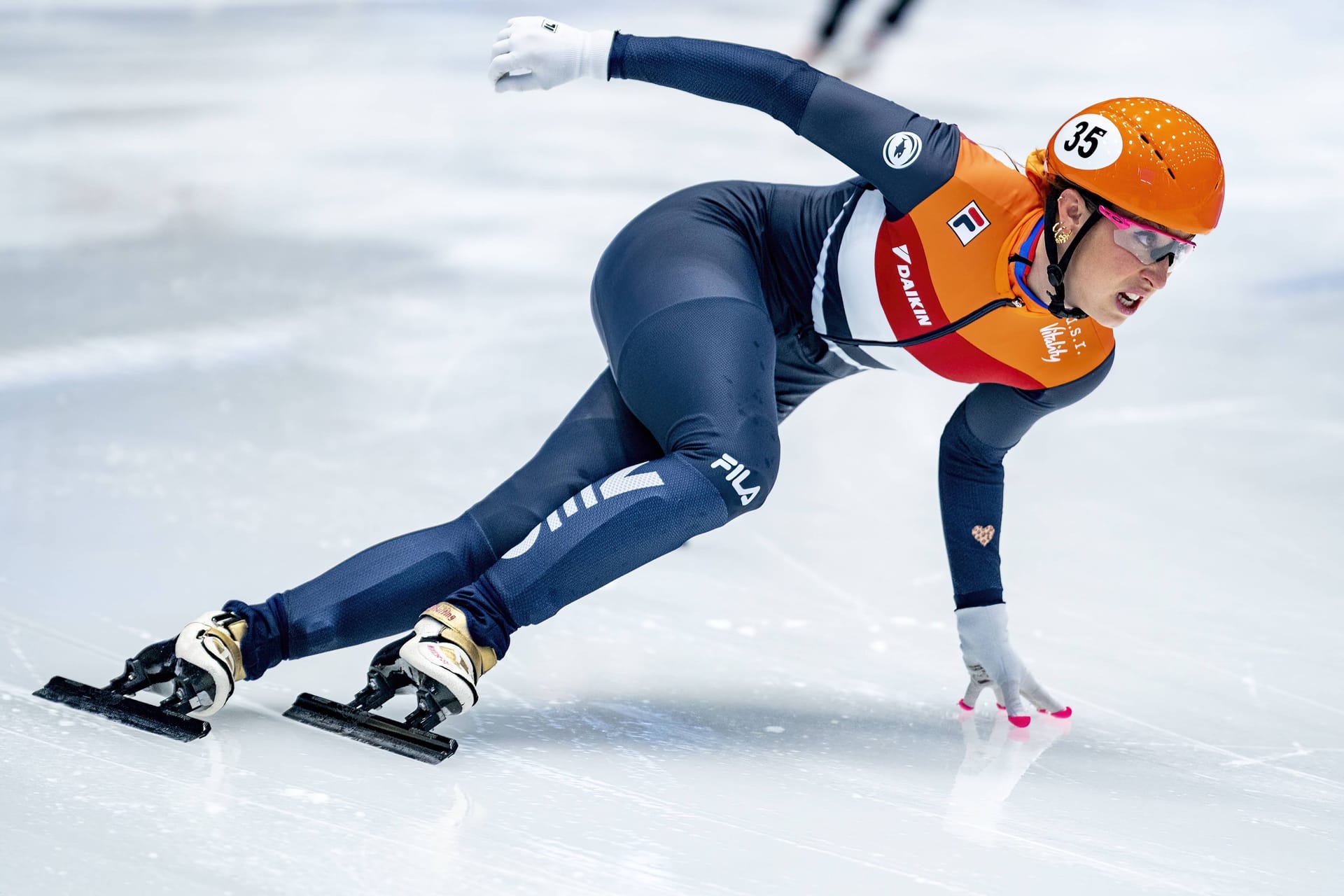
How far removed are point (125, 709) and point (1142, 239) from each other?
167 centimetres

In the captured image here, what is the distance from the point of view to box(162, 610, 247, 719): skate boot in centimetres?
200

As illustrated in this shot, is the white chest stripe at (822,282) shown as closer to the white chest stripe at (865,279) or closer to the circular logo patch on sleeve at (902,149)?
the white chest stripe at (865,279)

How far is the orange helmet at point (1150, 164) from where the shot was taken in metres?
2.07

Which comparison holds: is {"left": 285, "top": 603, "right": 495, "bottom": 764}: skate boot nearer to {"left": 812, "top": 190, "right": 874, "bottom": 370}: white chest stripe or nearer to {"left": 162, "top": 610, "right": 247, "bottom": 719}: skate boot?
{"left": 162, "top": 610, "right": 247, "bottom": 719}: skate boot

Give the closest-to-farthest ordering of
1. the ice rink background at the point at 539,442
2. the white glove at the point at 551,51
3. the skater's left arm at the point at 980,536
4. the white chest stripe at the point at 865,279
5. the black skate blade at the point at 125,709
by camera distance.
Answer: the ice rink background at the point at 539,442 < the black skate blade at the point at 125,709 < the white glove at the point at 551,51 < the white chest stripe at the point at 865,279 < the skater's left arm at the point at 980,536

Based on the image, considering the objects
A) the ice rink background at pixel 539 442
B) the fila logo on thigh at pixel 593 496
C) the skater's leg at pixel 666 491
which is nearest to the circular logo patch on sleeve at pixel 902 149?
the skater's leg at pixel 666 491

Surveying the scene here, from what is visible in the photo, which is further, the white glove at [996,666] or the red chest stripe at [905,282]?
the white glove at [996,666]

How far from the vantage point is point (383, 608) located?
2.13m

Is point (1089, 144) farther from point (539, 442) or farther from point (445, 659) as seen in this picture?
point (539, 442)

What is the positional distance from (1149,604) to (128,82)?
5038 millimetres

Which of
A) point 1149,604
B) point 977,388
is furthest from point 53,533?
point 1149,604

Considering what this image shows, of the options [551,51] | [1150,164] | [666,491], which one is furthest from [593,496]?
[1150,164]

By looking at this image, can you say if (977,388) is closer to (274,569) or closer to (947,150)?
(947,150)

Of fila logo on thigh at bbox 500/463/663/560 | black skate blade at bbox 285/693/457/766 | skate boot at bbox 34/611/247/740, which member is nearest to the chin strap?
fila logo on thigh at bbox 500/463/663/560
